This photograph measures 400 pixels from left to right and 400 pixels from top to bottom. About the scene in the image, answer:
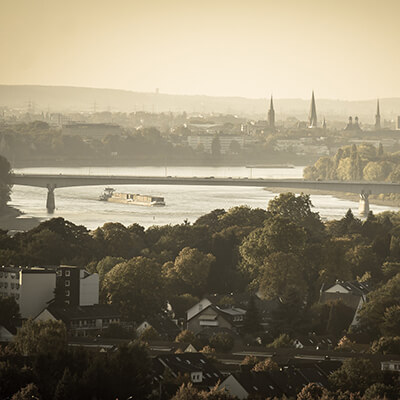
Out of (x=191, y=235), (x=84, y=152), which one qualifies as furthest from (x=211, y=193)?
(x=191, y=235)

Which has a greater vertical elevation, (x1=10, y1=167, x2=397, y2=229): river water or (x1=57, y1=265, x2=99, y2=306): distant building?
(x1=57, y1=265, x2=99, y2=306): distant building

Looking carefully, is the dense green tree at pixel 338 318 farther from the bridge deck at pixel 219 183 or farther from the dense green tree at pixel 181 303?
the bridge deck at pixel 219 183

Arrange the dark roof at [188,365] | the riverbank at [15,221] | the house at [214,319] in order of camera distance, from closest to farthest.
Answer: the dark roof at [188,365], the house at [214,319], the riverbank at [15,221]

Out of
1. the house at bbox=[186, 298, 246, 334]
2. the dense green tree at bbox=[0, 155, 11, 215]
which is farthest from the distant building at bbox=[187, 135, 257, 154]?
the house at bbox=[186, 298, 246, 334]

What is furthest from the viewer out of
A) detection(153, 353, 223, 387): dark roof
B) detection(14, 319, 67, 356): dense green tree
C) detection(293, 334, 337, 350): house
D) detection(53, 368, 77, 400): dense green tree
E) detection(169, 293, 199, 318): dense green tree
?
detection(169, 293, 199, 318): dense green tree

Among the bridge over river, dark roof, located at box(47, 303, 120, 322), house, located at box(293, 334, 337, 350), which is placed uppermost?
the bridge over river

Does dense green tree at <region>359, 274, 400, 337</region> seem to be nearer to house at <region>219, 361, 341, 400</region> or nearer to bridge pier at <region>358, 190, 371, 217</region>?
house at <region>219, 361, 341, 400</region>

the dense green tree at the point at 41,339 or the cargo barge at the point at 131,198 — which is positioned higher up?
the dense green tree at the point at 41,339

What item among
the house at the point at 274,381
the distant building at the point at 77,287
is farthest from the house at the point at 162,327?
the house at the point at 274,381

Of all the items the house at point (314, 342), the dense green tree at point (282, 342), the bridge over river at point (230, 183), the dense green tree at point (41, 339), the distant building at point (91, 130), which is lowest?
the house at point (314, 342)
